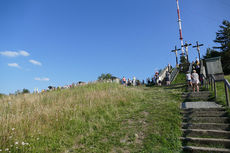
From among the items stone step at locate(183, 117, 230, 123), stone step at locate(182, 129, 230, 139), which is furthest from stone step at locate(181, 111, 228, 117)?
stone step at locate(182, 129, 230, 139)

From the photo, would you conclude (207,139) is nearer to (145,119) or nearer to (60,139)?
(145,119)

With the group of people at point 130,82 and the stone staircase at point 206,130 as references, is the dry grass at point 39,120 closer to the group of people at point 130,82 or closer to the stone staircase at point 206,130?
the stone staircase at point 206,130

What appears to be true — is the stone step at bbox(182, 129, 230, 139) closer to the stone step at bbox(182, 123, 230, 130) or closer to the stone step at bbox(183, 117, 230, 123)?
the stone step at bbox(182, 123, 230, 130)

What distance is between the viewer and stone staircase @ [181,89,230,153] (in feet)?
12.5

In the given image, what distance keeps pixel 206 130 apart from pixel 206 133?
93 mm

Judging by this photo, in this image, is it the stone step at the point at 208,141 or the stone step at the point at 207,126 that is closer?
the stone step at the point at 208,141

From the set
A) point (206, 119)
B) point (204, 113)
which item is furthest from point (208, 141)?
point (204, 113)

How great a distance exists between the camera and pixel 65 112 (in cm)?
557

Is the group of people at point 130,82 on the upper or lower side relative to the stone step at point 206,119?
upper

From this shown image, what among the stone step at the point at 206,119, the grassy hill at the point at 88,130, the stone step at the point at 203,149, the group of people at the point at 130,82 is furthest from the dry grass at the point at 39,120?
the group of people at the point at 130,82

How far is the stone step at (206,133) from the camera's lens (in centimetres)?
416

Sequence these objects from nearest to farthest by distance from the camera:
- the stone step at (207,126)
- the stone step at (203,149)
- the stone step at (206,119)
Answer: the stone step at (203,149), the stone step at (207,126), the stone step at (206,119)

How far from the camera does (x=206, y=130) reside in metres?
4.41

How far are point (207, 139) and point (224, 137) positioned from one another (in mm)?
589
